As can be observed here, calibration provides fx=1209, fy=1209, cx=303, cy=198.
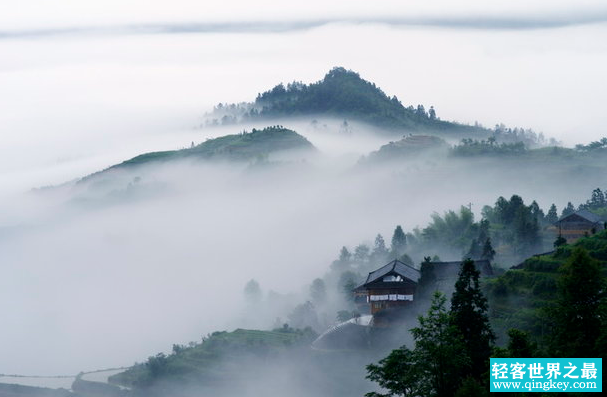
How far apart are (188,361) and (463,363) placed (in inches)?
2762

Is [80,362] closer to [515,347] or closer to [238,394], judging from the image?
[238,394]

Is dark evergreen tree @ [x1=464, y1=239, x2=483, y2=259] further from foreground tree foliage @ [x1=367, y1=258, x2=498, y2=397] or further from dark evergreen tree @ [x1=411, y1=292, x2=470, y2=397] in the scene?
dark evergreen tree @ [x1=411, y1=292, x2=470, y2=397]

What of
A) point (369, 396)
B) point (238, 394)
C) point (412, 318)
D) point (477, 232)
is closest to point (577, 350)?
point (369, 396)

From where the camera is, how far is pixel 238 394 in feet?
392

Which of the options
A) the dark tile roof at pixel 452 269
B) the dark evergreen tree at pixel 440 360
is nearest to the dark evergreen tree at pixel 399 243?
the dark tile roof at pixel 452 269

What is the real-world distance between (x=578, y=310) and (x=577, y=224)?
8008 centimetres

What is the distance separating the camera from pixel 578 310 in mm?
64688

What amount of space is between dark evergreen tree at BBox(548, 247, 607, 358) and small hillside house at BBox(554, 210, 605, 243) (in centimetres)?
7599

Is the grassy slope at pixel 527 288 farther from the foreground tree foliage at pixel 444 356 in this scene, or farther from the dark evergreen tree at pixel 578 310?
the dark evergreen tree at pixel 578 310

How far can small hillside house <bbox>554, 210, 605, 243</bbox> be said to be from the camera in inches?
5531

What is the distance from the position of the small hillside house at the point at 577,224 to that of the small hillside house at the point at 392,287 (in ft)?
80.3

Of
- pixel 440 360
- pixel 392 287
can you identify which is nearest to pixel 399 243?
pixel 392 287

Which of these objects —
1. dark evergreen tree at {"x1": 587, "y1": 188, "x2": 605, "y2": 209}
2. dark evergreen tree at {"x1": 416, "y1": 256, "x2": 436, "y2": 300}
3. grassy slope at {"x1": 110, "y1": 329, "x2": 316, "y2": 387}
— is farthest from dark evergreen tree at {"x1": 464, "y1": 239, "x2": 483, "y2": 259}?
dark evergreen tree at {"x1": 587, "y1": 188, "x2": 605, "y2": 209}

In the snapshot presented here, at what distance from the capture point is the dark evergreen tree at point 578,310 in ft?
209
